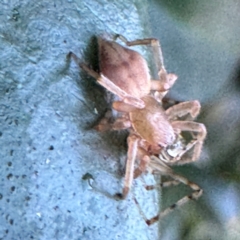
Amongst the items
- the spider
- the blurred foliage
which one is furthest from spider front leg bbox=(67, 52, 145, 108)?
the blurred foliage

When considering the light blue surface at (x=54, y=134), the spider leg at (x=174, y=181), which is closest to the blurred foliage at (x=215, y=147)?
the spider leg at (x=174, y=181)

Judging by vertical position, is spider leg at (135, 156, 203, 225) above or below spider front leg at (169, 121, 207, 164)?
below

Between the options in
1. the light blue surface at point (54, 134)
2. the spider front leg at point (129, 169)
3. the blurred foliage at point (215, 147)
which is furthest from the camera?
the blurred foliage at point (215, 147)

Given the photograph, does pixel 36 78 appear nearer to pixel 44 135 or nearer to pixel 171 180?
pixel 44 135

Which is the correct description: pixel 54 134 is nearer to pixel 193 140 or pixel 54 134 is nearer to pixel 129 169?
pixel 129 169

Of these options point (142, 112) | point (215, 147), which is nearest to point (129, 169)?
point (142, 112)

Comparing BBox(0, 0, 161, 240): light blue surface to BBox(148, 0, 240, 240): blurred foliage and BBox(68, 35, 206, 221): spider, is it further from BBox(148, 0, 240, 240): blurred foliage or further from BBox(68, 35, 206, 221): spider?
BBox(148, 0, 240, 240): blurred foliage

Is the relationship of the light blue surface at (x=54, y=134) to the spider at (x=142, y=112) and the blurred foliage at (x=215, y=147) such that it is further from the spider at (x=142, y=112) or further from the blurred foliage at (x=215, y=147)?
the blurred foliage at (x=215, y=147)

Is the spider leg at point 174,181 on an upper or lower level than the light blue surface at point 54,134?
lower
